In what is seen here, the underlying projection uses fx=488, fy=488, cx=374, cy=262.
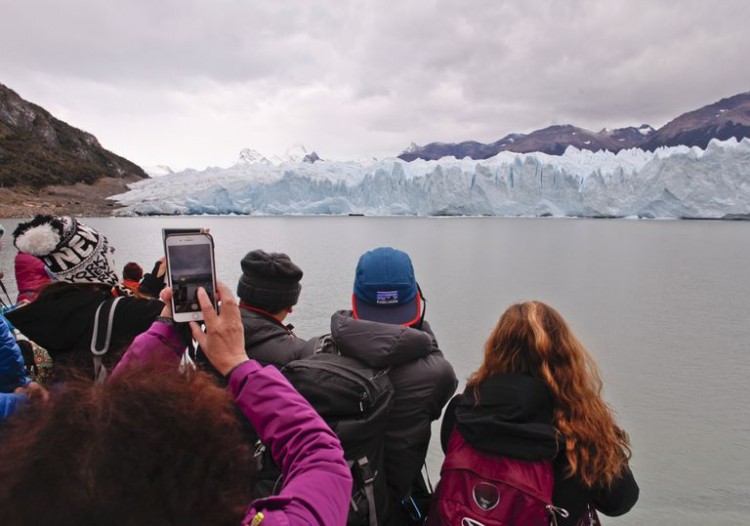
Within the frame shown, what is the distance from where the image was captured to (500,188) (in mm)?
35469

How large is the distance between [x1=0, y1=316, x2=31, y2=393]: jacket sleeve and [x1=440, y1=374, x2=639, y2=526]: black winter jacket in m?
1.33

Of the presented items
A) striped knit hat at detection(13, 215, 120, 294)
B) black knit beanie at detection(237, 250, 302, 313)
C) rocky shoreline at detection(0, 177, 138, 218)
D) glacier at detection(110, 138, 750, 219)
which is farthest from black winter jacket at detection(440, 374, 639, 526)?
rocky shoreline at detection(0, 177, 138, 218)

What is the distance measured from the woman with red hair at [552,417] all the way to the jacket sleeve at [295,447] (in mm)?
572

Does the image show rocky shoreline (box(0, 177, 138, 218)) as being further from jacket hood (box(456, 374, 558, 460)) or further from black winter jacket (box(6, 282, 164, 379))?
jacket hood (box(456, 374, 558, 460))

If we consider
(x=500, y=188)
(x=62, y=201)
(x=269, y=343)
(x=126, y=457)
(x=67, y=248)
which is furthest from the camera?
(x=62, y=201)

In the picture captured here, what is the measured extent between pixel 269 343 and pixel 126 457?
36.6 inches

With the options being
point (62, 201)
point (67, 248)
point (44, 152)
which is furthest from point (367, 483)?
point (44, 152)

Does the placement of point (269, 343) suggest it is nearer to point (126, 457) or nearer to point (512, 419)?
point (512, 419)

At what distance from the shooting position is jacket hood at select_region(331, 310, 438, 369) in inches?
46.8

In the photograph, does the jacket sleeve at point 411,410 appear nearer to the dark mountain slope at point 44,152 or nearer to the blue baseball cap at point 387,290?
the blue baseball cap at point 387,290

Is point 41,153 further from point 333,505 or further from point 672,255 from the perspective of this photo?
point 333,505

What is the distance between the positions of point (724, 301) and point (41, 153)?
7732 cm

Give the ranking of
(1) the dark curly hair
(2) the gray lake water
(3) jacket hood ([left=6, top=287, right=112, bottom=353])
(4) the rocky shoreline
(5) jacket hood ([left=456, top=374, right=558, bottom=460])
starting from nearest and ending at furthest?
(1) the dark curly hair
(5) jacket hood ([left=456, top=374, right=558, bottom=460])
(3) jacket hood ([left=6, top=287, right=112, bottom=353])
(2) the gray lake water
(4) the rocky shoreline

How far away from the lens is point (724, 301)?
8.64 metres
